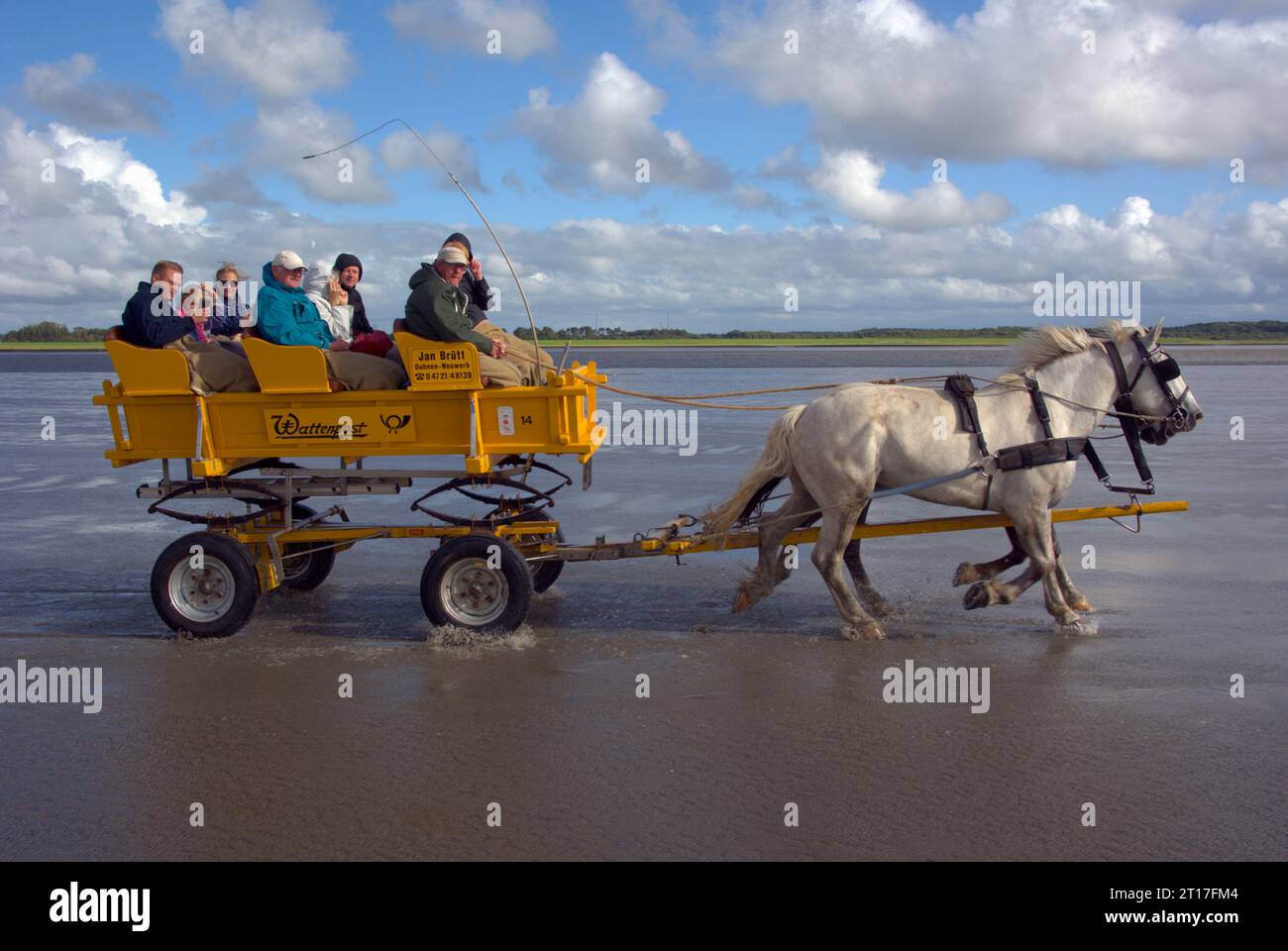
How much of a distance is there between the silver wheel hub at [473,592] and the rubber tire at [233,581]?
132 cm

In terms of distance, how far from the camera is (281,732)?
19.1 feet

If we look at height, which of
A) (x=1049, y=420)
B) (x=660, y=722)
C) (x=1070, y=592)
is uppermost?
(x=1049, y=420)

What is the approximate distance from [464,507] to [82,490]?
536 cm

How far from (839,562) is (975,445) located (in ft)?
3.87

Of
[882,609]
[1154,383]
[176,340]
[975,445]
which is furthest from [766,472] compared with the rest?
[176,340]

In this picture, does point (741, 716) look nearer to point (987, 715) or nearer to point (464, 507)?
point (987, 715)

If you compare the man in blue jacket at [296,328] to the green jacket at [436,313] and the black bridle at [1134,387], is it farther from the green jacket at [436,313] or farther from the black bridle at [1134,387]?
the black bridle at [1134,387]

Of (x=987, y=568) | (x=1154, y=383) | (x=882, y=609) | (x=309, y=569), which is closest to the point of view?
(x=1154, y=383)

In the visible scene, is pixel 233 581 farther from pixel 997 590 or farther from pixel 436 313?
pixel 997 590

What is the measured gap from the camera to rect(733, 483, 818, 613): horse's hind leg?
7.89m

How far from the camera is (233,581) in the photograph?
7664mm

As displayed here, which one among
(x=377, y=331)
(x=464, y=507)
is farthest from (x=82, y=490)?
(x=377, y=331)

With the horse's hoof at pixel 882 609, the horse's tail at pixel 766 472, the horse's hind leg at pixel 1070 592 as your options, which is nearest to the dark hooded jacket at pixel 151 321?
the horse's tail at pixel 766 472

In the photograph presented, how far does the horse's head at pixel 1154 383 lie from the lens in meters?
7.70
